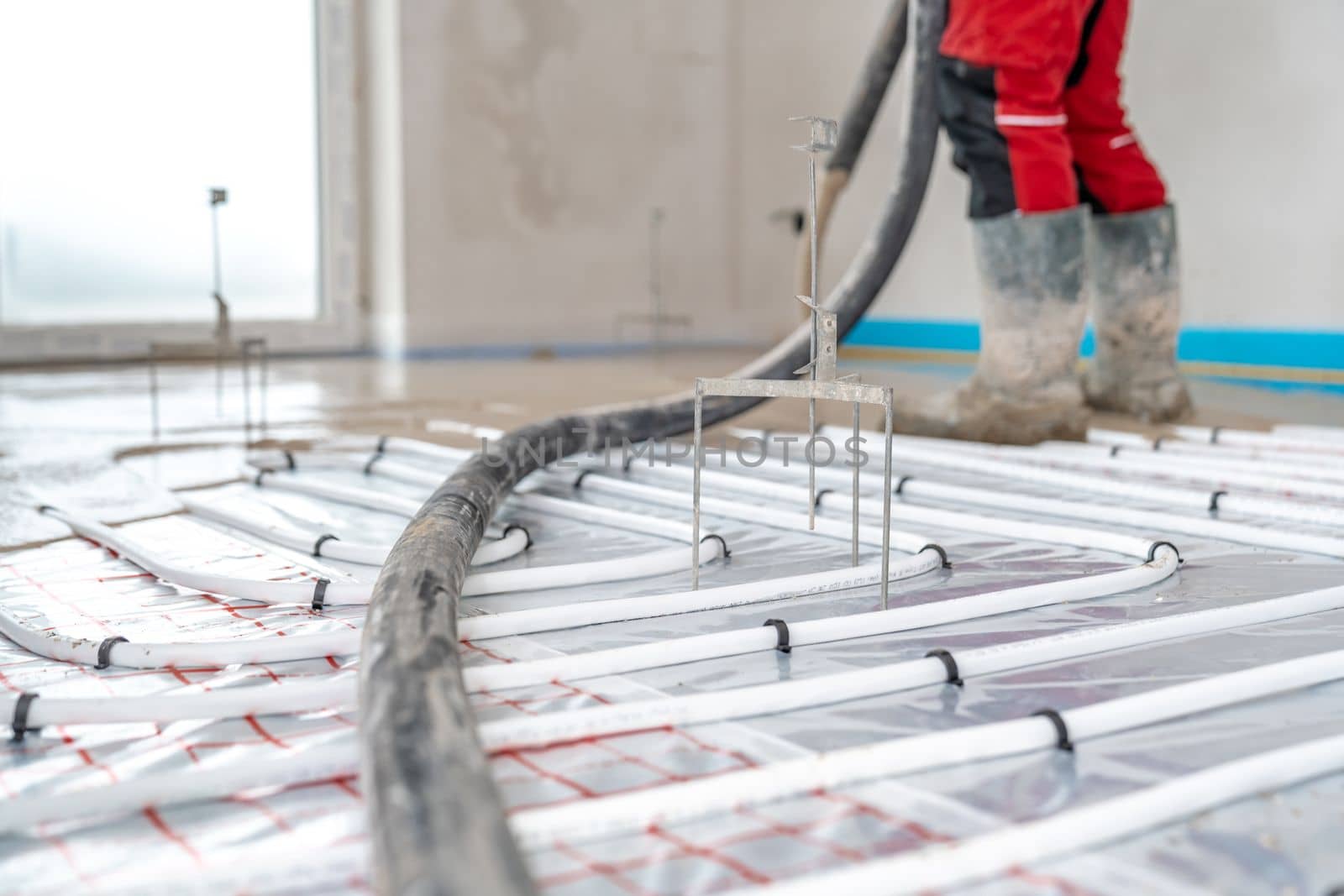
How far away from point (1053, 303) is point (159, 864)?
232 centimetres

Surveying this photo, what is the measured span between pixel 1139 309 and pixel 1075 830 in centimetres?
251

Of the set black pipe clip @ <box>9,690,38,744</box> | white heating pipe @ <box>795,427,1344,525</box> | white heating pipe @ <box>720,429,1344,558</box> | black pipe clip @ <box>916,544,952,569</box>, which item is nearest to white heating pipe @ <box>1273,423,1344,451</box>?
white heating pipe @ <box>795,427,1344,525</box>

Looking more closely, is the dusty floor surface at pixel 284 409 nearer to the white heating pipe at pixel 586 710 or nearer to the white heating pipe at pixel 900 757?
the white heating pipe at pixel 586 710

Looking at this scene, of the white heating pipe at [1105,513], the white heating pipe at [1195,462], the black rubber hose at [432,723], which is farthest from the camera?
the white heating pipe at [1195,462]

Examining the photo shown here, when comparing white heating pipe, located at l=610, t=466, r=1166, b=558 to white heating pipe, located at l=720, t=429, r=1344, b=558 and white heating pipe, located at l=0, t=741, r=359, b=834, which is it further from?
white heating pipe, located at l=0, t=741, r=359, b=834

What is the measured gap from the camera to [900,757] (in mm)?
1022

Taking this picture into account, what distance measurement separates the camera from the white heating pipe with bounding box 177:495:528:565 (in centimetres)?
175

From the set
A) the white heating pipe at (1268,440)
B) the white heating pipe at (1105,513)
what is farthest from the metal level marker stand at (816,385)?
the white heating pipe at (1268,440)

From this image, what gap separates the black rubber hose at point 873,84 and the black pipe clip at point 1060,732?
7.85ft

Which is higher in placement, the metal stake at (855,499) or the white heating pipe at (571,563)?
the metal stake at (855,499)

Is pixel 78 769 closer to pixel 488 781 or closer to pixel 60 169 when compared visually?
pixel 488 781

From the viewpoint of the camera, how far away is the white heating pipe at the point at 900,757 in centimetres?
92

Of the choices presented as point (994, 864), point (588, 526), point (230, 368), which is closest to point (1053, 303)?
point (588, 526)

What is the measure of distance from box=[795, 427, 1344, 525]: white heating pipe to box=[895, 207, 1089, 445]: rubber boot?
0.82 feet
